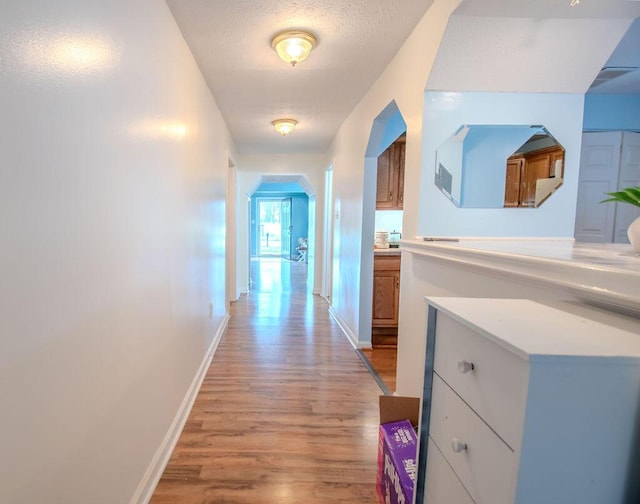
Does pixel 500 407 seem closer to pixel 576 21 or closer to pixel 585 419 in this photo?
pixel 585 419

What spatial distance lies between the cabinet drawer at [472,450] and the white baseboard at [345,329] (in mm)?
2316

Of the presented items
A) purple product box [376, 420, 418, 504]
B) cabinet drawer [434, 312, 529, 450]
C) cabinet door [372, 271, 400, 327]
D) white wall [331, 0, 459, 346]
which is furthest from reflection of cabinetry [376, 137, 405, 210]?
cabinet drawer [434, 312, 529, 450]

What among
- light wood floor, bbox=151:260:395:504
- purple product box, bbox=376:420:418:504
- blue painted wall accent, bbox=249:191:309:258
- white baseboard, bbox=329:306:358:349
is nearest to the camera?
purple product box, bbox=376:420:418:504

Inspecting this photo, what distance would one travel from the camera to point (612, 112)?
2.90 meters

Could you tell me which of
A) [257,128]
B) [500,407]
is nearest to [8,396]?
[500,407]

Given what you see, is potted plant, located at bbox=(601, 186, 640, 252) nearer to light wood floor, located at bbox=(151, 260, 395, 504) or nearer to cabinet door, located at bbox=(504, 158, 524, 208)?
cabinet door, located at bbox=(504, 158, 524, 208)

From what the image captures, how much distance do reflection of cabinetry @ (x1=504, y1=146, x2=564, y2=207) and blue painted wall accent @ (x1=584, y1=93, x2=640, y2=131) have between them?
1906 millimetres

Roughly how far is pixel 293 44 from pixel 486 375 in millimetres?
2075

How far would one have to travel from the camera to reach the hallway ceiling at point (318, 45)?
1387 millimetres

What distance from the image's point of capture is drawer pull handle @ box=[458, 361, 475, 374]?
2.17ft

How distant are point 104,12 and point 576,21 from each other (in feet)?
6.57

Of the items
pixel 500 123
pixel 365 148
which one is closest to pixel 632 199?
pixel 500 123

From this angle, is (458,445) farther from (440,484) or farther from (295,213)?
(295,213)

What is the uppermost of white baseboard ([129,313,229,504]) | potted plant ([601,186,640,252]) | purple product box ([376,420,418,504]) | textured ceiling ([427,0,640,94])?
textured ceiling ([427,0,640,94])
